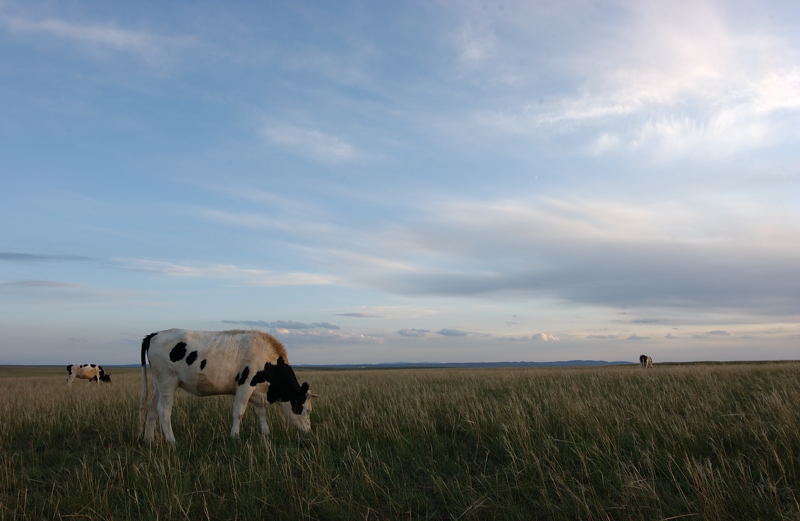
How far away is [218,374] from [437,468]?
519 cm

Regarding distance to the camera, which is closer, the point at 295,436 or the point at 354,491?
the point at 354,491

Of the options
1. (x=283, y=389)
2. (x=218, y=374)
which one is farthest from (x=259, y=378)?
(x=218, y=374)

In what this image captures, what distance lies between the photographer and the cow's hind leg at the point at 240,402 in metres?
9.81

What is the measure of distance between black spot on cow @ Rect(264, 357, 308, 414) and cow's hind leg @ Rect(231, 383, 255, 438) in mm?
470

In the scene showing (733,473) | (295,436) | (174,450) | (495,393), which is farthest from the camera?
(495,393)

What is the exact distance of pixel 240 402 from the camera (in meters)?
10.1

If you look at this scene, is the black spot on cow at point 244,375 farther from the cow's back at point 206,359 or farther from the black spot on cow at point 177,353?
the black spot on cow at point 177,353

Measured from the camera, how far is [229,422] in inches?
445

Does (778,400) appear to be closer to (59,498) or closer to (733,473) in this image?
(733,473)

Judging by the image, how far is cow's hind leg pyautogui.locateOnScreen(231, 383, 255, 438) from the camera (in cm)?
981

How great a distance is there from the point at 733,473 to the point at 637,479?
4.56 feet

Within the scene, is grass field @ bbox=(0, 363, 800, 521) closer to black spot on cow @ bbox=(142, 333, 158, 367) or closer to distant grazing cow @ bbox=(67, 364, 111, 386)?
black spot on cow @ bbox=(142, 333, 158, 367)

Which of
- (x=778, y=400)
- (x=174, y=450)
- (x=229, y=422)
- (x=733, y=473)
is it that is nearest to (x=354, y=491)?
(x=174, y=450)

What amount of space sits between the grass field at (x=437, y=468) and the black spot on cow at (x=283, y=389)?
66cm
